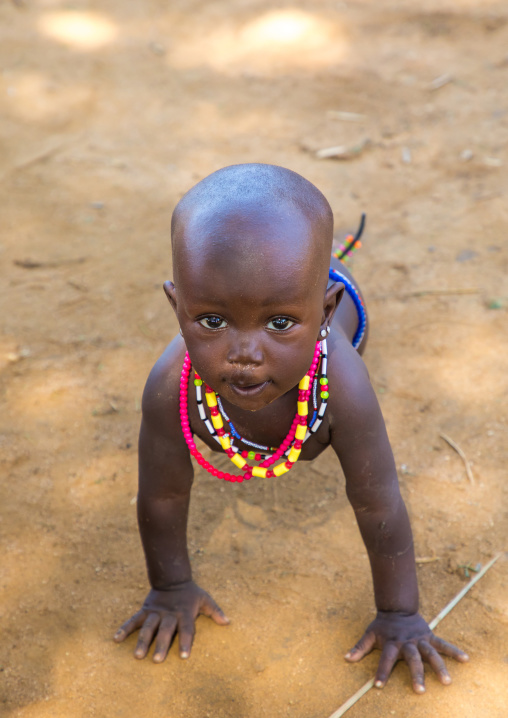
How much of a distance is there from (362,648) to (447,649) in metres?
0.26

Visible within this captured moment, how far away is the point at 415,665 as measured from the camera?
7.43ft

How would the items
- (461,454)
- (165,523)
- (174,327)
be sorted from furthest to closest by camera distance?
(174,327) → (461,454) → (165,523)

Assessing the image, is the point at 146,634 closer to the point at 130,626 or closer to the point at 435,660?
the point at 130,626

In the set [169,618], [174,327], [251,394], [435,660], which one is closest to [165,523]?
[169,618]

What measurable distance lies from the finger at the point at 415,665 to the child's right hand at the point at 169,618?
58 centimetres

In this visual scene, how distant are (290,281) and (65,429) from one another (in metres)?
1.86

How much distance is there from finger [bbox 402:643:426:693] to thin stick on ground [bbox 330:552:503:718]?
0.12 metres

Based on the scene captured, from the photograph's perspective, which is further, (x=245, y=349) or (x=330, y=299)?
(x=330, y=299)

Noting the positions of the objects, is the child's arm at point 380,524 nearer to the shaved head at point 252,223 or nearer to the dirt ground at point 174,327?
the dirt ground at point 174,327

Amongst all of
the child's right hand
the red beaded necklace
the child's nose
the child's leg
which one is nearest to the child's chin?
the child's nose

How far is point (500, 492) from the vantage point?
2838 mm

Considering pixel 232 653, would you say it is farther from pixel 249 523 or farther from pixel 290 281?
pixel 290 281

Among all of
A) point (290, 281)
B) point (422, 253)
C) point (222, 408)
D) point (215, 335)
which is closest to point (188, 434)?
point (222, 408)

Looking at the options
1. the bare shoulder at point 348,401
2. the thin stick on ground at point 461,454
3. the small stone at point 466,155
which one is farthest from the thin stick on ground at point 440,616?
the small stone at point 466,155
